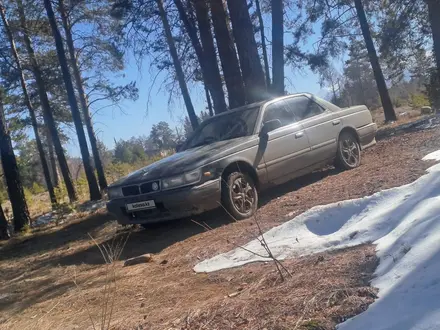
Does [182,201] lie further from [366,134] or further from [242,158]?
Answer: [366,134]

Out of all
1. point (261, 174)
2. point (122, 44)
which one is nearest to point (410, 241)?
point (261, 174)

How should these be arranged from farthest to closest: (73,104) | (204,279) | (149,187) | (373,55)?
1. (373,55)
2. (73,104)
3. (149,187)
4. (204,279)

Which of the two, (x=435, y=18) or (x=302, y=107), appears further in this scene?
(x=435, y=18)

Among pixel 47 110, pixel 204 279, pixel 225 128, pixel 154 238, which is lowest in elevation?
pixel 204 279

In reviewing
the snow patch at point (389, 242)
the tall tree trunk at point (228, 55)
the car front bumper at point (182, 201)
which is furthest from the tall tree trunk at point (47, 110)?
the snow patch at point (389, 242)

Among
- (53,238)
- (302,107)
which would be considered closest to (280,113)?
(302,107)

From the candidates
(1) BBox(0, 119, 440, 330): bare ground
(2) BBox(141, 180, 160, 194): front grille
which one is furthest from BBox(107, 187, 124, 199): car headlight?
(1) BBox(0, 119, 440, 330): bare ground

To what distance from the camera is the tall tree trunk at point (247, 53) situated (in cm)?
1016

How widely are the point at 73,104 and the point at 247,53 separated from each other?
673 centimetres

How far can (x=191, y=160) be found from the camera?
571 cm

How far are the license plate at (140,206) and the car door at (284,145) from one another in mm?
1693

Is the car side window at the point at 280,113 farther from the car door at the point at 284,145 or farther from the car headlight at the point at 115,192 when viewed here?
the car headlight at the point at 115,192

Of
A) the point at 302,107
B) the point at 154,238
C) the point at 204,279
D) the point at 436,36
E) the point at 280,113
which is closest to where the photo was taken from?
the point at 204,279

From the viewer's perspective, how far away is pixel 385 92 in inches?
740
